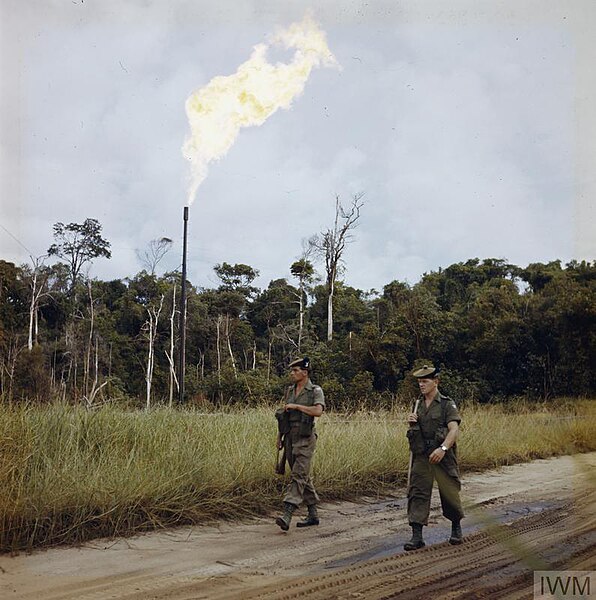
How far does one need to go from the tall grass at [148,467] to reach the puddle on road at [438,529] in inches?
64.9

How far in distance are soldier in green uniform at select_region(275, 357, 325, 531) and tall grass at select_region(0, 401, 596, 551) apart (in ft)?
3.09

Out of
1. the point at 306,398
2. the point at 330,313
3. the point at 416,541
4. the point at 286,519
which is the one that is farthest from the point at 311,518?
the point at 330,313

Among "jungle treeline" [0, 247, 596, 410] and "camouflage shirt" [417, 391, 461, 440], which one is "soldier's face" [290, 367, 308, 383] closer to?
"camouflage shirt" [417, 391, 461, 440]

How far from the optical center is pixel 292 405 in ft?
26.9

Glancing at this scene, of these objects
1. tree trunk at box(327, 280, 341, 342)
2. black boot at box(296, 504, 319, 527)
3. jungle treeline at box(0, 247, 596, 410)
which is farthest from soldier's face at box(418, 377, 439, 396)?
tree trunk at box(327, 280, 341, 342)

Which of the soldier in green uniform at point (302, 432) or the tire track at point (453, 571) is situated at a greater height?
the soldier in green uniform at point (302, 432)

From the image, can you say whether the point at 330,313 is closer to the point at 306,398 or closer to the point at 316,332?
the point at 316,332

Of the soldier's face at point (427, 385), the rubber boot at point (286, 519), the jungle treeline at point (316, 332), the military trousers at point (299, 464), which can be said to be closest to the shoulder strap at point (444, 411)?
the soldier's face at point (427, 385)

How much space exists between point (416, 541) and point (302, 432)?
6.29 ft

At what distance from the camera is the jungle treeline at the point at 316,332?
31141 millimetres

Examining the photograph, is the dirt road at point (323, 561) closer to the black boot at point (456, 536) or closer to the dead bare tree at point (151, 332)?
the black boot at point (456, 536)

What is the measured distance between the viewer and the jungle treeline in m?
31.1

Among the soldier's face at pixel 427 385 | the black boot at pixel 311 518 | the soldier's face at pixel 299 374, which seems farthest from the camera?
the soldier's face at pixel 299 374

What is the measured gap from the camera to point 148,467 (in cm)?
838
